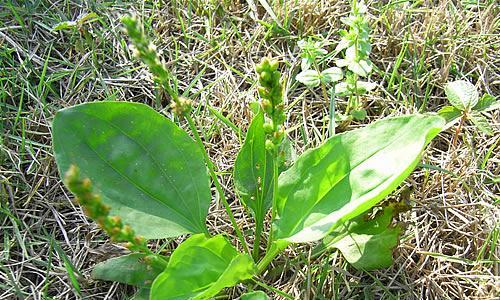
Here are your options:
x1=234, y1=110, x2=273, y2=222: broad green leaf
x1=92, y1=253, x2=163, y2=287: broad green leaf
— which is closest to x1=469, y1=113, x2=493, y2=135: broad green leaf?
x1=234, y1=110, x2=273, y2=222: broad green leaf

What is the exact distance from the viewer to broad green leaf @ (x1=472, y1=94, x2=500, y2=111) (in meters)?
2.23

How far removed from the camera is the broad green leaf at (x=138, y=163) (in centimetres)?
183

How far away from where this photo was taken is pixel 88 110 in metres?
1.83

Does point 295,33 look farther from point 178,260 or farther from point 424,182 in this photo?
point 178,260

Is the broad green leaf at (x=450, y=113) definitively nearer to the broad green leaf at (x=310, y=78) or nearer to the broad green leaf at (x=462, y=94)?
the broad green leaf at (x=462, y=94)

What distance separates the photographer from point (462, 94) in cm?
224

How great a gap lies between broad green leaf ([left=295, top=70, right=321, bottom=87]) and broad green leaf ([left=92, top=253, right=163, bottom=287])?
0.88 metres

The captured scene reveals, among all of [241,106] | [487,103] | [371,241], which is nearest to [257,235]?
[371,241]

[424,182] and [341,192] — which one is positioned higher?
[341,192]

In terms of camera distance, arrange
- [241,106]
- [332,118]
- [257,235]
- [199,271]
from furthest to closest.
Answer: [241,106] < [332,118] < [257,235] < [199,271]

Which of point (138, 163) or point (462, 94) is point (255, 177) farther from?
point (462, 94)

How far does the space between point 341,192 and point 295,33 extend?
1.07 meters

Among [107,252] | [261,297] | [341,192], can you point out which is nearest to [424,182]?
[341,192]

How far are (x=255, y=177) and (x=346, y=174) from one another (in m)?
0.35
